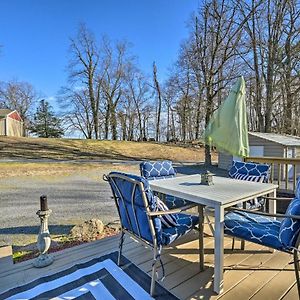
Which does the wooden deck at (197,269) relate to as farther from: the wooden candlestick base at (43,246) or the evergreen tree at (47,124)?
the evergreen tree at (47,124)

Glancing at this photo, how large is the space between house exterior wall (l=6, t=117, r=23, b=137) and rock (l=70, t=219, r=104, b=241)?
21151 mm

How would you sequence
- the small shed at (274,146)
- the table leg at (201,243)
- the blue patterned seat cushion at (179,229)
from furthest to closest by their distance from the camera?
the small shed at (274,146), the table leg at (201,243), the blue patterned seat cushion at (179,229)

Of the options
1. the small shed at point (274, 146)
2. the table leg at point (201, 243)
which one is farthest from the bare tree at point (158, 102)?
the table leg at point (201, 243)

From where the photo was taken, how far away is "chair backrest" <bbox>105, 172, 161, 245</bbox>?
1760mm

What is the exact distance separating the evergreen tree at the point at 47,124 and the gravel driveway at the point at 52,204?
17.3m

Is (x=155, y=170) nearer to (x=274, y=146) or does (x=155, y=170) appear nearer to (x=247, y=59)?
(x=274, y=146)

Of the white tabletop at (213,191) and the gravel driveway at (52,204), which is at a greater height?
the white tabletop at (213,191)

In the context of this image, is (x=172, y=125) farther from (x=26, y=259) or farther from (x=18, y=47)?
(x=26, y=259)

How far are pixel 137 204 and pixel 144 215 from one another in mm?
103

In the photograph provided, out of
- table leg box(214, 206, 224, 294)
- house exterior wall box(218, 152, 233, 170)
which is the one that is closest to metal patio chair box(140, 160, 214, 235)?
table leg box(214, 206, 224, 294)

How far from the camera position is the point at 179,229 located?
6.55 feet

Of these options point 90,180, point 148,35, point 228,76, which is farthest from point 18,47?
point 228,76

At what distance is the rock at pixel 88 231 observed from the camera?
120 inches

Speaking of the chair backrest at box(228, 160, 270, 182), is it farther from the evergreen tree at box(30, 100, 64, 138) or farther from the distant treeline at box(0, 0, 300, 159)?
the evergreen tree at box(30, 100, 64, 138)
